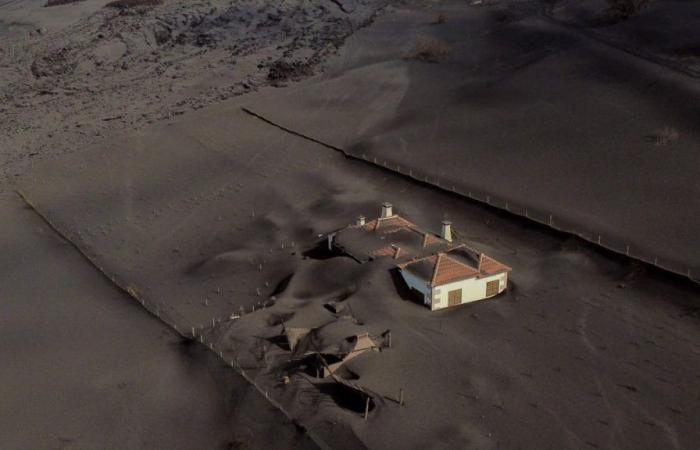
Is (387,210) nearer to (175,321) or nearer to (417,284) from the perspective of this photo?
(417,284)

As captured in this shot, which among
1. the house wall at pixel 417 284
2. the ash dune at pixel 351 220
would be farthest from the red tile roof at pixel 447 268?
the ash dune at pixel 351 220

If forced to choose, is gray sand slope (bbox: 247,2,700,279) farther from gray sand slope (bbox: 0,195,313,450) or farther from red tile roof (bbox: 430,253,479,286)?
gray sand slope (bbox: 0,195,313,450)

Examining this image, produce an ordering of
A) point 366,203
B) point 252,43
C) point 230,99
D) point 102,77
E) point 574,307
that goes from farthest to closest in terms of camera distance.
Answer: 1. point 252,43
2. point 102,77
3. point 230,99
4. point 366,203
5. point 574,307

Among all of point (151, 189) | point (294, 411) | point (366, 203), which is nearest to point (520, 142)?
point (366, 203)

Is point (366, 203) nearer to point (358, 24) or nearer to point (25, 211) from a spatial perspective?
point (25, 211)

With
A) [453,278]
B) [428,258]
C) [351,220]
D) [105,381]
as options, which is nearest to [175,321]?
[105,381]

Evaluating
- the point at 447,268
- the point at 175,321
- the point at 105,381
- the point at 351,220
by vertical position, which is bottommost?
the point at 175,321
